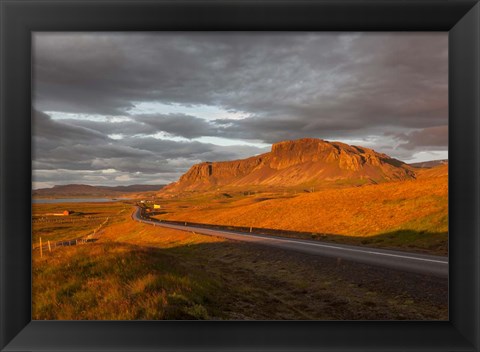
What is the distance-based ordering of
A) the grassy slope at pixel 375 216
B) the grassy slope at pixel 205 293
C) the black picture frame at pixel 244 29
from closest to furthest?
the black picture frame at pixel 244 29
the grassy slope at pixel 205 293
the grassy slope at pixel 375 216

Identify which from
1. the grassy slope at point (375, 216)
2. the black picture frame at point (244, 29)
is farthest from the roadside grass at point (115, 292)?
the grassy slope at point (375, 216)

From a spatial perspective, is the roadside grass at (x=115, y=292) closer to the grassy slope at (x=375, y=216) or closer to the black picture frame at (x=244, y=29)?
the black picture frame at (x=244, y=29)

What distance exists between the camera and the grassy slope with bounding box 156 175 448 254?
998 inches

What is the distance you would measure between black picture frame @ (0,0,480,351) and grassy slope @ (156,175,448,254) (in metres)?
14.6

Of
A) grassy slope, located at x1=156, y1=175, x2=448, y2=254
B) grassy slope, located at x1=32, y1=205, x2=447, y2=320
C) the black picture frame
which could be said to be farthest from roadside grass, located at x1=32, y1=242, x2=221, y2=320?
grassy slope, located at x1=156, y1=175, x2=448, y2=254

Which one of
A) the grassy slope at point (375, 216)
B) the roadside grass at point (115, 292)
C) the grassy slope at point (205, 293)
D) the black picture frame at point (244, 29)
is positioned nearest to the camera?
the black picture frame at point (244, 29)

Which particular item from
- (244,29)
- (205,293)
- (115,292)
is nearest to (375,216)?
(205,293)

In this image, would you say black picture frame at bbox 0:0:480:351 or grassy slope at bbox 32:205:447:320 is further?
grassy slope at bbox 32:205:447:320

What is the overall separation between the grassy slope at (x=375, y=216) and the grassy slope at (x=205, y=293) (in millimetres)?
9881

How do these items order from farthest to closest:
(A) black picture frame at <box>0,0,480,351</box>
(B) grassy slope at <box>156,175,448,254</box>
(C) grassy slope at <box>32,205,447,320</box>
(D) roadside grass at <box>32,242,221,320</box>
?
(B) grassy slope at <box>156,175,448,254</box> < (C) grassy slope at <box>32,205,447,320</box> < (D) roadside grass at <box>32,242,221,320</box> < (A) black picture frame at <box>0,0,480,351</box>

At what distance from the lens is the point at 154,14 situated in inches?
149

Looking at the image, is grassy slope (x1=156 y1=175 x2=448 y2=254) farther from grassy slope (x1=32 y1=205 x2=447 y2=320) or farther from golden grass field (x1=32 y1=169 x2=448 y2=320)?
grassy slope (x1=32 y1=205 x2=447 y2=320)

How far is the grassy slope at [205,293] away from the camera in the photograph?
4871mm
